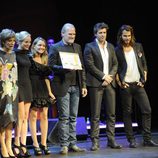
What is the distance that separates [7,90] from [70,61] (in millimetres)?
883

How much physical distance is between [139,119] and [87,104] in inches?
38.2

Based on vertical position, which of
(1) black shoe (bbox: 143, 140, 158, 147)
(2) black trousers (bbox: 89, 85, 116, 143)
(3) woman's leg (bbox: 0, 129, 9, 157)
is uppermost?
(2) black trousers (bbox: 89, 85, 116, 143)

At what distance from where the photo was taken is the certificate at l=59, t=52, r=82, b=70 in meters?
4.67

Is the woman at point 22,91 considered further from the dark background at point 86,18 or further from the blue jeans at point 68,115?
the dark background at point 86,18

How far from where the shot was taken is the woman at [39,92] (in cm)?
466

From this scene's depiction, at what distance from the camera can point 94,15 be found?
7133 millimetres

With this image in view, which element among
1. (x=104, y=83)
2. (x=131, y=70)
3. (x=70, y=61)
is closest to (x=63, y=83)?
(x=70, y=61)

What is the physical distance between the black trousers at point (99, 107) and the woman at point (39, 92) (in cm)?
49

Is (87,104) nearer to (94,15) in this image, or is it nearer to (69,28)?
(94,15)

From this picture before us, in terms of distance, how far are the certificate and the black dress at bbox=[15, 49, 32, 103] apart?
1.38 feet

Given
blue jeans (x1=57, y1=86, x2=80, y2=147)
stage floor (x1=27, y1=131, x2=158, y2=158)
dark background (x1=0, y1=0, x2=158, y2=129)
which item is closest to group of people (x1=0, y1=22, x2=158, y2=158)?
blue jeans (x1=57, y1=86, x2=80, y2=147)

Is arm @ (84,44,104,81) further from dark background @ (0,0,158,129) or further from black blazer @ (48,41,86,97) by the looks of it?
dark background @ (0,0,158,129)

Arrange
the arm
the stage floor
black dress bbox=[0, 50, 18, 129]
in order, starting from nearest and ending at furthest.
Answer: black dress bbox=[0, 50, 18, 129], the stage floor, the arm

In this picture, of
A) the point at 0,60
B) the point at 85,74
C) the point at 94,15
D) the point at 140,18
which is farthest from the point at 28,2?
the point at 0,60
